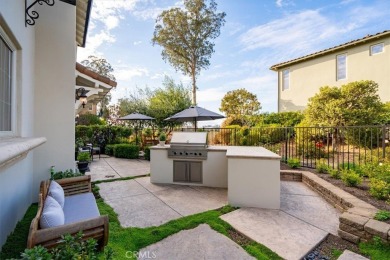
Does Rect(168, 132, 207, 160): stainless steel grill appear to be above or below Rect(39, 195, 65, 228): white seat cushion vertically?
above

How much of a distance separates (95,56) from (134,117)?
90.0ft

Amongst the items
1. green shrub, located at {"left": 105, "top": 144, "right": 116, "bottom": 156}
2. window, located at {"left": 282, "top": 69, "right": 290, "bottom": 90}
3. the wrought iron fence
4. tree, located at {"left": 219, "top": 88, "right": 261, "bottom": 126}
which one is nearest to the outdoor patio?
the wrought iron fence

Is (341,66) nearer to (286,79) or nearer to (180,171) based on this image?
(286,79)

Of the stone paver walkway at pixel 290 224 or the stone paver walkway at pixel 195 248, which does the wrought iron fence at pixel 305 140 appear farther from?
the stone paver walkway at pixel 195 248

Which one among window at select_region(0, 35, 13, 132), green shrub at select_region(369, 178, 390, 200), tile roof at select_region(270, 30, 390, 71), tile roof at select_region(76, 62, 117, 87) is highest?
tile roof at select_region(270, 30, 390, 71)

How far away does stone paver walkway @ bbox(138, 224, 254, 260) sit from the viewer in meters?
2.38

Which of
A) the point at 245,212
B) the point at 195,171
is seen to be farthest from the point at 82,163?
the point at 245,212

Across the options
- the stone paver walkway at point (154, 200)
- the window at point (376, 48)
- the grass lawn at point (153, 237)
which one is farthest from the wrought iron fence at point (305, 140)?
the window at point (376, 48)

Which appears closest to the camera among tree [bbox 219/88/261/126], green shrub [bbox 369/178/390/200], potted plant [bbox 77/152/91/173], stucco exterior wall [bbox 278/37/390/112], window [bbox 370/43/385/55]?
green shrub [bbox 369/178/390/200]

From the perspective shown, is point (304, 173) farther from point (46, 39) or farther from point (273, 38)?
point (273, 38)

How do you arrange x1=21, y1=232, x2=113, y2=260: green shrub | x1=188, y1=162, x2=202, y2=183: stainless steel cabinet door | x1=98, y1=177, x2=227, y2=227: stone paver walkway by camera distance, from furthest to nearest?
x1=188, y1=162, x2=202, y2=183: stainless steel cabinet door, x1=98, y1=177, x2=227, y2=227: stone paver walkway, x1=21, y1=232, x2=113, y2=260: green shrub

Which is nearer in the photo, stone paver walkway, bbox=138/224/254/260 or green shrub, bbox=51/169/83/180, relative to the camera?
stone paver walkway, bbox=138/224/254/260

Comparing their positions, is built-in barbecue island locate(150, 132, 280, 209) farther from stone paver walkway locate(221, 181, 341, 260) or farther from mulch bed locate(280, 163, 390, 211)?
mulch bed locate(280, 163, 390, 211)

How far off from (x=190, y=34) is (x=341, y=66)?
1165 centimetres
